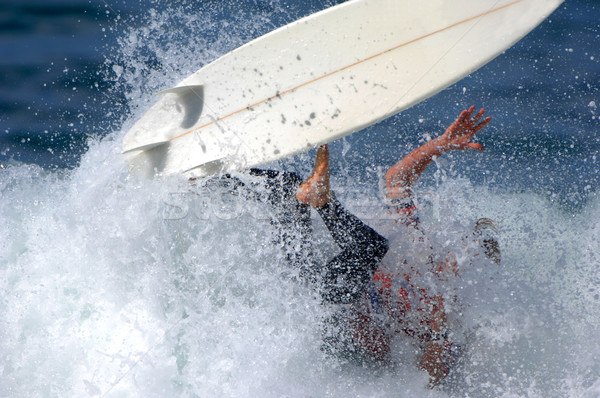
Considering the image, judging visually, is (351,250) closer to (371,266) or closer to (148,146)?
(371,266)

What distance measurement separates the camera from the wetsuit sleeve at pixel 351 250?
3.09 m

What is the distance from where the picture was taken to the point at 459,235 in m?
3.37

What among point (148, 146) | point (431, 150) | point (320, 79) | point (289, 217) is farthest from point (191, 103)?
point (431, 150)

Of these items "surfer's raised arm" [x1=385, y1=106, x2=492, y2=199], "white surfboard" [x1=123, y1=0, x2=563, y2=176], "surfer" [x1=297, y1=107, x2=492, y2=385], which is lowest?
"surfer" [x1=297, y1=107, x2=492, y2=385]

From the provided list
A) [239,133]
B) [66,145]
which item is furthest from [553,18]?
[66,145]

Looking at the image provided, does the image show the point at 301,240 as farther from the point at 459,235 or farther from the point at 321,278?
the point at 459,235

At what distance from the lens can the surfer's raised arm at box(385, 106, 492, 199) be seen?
296 centimetres

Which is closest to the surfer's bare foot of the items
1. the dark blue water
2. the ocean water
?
the ocean water

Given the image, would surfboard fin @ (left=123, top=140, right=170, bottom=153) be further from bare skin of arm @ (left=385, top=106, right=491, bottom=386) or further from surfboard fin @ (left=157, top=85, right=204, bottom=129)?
bare skin of arm @ (left=385, top=106, right=491, bottom=386)

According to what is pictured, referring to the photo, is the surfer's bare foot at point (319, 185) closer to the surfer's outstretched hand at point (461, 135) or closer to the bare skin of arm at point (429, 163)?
the bare skin of arm at point (429, 163)

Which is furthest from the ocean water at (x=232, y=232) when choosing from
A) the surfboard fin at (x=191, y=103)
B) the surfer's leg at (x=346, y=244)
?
the surfboard fin at (x=191, y=103)

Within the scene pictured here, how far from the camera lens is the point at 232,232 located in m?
3.52

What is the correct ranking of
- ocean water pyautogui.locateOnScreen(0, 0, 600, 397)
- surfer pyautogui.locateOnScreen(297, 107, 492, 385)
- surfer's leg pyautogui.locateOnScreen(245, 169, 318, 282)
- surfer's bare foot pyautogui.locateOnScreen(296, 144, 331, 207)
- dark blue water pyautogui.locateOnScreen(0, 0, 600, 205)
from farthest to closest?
1. dark blue water pyautogui.locateOnScreen(0, 0, 600, 205)
2. ocean water pyautogui.locateOnScreen(0, 0, 600, 397)
3. surfer's leg pyautogui.locateOnScreen(245, 169, 318, 282)
4. surfer pyautogui.locateOnScreen(297, 107, 492, 385)
5. surfer's bare foot pyautogui.locateOnScreen(296, 144, 331, 207)

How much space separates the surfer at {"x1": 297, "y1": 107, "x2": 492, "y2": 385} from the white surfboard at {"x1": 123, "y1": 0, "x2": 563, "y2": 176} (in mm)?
330
